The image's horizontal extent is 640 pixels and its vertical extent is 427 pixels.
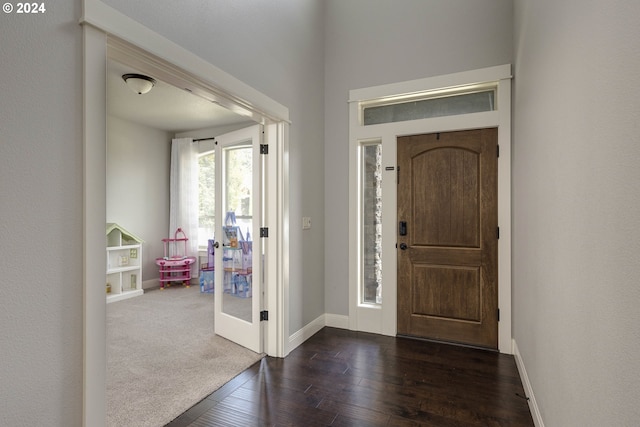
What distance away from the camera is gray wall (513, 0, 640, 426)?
0.87m

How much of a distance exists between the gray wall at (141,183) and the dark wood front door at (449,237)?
457 centimetres

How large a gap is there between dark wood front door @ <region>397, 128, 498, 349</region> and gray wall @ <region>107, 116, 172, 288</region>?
4.57 metres

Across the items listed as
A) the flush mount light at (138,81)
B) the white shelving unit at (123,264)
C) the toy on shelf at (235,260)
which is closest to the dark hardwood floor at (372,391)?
the toy on shelf at (235,260)

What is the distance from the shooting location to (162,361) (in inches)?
111

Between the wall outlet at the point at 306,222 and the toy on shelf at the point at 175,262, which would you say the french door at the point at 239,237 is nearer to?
the wall outlet at the point at 306,222

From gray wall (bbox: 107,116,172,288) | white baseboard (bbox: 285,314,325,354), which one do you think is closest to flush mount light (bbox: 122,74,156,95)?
gray wall (bbox: 107,116,172,288)

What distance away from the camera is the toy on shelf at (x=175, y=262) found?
5695 mm

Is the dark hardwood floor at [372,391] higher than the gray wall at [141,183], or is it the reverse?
the gray wall at [141,183]

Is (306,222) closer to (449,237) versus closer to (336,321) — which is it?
(336,321)

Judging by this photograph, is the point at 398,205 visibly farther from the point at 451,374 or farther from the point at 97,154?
the point at 97,154

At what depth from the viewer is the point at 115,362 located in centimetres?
279

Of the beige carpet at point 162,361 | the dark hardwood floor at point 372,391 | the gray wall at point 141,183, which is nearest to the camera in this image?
the dark hardwood floor at point 372,391

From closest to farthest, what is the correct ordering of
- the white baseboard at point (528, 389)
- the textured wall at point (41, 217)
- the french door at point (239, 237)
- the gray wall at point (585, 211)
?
1. the gray wall at point (585, 211)
2. the textured wall at point (41, 217)
3. the white baseboard at point (528, 389)
4. the french door at point (239, 237)

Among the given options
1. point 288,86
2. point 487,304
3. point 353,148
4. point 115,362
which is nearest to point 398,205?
point 353,148
